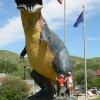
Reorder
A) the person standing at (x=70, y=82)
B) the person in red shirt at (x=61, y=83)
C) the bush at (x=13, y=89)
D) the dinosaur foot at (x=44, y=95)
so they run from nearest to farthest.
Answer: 1. the person in red shirt at (x=61, y=83)
2. the person standing at (x=70, y=82)
3. the dinosaur foot at (x=44, y=95)
4. the bush at (x=13, y=89)

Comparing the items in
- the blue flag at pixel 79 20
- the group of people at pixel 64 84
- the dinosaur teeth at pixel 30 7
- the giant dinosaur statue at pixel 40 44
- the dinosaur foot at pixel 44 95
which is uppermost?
the blue flag at pixel 79 20

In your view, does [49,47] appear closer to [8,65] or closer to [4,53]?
[8,65]

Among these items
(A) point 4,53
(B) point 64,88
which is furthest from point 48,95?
(A) point 4,53

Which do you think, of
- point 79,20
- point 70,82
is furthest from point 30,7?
point 79,20

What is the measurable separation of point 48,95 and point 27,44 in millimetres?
1664

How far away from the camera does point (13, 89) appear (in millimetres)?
32000

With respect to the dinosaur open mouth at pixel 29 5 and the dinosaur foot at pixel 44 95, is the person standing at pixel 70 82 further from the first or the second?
the dinosaur open mouth at pixel 29 5

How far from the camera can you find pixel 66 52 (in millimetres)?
9445

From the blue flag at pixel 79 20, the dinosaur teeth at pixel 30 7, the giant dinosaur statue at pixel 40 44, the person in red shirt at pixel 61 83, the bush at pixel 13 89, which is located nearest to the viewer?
the dinosaur teeth at pixel 30 7

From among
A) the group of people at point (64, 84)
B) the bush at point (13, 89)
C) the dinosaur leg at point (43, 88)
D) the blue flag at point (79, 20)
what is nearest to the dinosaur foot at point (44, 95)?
the dinosaur leg at point (43, 88)

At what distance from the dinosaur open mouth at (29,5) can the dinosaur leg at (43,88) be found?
1.98 metres

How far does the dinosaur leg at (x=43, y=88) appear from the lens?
9.80 metres

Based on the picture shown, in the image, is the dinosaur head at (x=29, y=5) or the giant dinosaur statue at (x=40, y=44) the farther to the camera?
the giant dinosaur statue at (x=40, y=44)

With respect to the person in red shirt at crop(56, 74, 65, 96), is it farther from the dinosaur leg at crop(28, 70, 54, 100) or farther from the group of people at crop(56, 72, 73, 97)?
the dinosaur leg at crop(28, 70, 54, 100)
